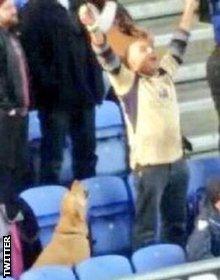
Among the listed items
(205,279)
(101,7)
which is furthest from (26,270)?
(101,7)

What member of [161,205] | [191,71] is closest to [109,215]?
[161,205]

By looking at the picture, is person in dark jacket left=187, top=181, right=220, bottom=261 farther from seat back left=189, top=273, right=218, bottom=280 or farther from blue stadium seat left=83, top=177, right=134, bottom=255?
blue stadium seat left=83, top=177, right=134, bottom=255

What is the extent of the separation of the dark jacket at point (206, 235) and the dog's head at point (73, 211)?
2.06 feet

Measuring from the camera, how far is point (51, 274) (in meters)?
7.60

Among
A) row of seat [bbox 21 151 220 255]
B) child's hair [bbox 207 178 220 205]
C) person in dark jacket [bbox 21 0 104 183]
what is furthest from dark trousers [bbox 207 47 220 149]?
child's hair [bbox 207 178 220 205]

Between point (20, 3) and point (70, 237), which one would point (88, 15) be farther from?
point (70, 237)

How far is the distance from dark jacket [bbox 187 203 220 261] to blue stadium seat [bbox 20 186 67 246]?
2.64 feet

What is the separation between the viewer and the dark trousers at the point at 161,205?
8281mm

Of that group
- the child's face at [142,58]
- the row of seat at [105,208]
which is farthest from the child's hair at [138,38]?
the row of seat at [105,208]

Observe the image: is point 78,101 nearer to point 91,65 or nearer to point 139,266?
point 91,65

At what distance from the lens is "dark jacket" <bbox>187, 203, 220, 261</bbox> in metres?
8.10

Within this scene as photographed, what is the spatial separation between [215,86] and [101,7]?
33.6 inches

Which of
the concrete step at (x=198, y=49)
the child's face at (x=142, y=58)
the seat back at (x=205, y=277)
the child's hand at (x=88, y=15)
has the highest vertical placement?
the child's hand at (x=88, y=15)

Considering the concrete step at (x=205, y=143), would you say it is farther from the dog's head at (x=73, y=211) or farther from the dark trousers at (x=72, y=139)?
the dog's head at (x=73, y=211)
